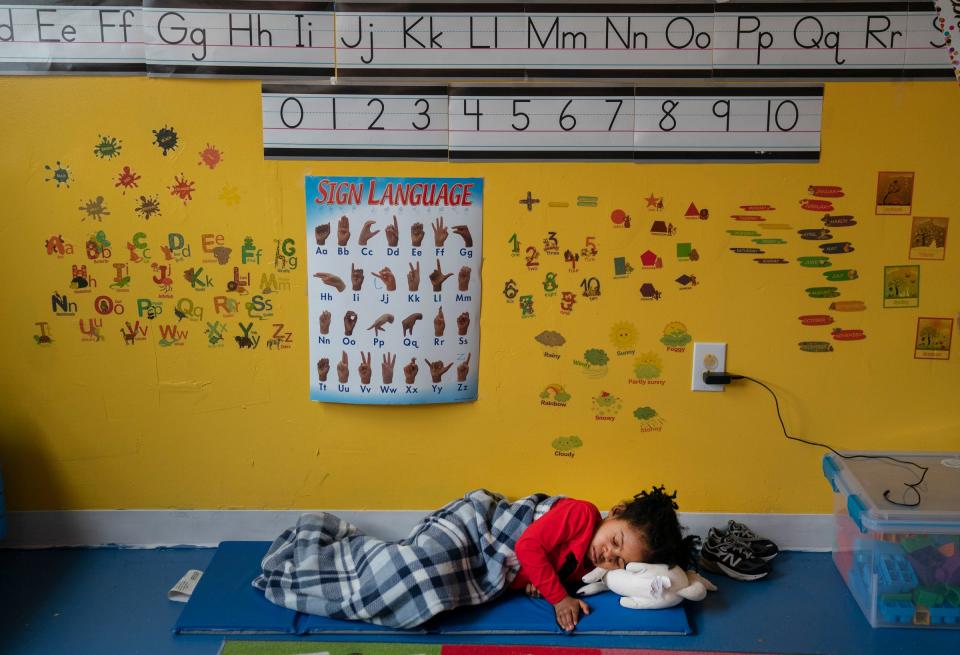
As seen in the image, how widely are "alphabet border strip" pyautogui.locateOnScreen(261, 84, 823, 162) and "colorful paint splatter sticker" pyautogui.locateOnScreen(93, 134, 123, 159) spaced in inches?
15.8

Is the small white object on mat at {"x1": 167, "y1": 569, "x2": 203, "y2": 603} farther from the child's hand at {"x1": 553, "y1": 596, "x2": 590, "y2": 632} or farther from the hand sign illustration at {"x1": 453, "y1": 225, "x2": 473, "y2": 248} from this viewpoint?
the hand sign illustration at {"x1": 453, "y1": 225, "x2": 473, "y2": 248}

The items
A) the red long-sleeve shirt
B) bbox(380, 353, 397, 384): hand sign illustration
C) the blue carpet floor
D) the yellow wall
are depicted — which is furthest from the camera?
bbox(380, 353, 397, 384): hand sign illustration

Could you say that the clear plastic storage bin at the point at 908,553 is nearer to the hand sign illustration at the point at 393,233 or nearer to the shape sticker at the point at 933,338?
the shape sticker at the point at 933,338

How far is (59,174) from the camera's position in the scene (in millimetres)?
2219

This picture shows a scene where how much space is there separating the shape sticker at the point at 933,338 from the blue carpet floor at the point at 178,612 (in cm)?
65

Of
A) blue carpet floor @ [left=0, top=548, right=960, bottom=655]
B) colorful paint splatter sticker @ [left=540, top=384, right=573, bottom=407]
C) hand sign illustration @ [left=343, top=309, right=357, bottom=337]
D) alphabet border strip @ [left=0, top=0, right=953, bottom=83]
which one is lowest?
blue carpet floor @ [left=0, top=548, right=960, bottom=655]

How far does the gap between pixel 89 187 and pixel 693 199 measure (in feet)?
5.38

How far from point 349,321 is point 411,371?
0.22 m

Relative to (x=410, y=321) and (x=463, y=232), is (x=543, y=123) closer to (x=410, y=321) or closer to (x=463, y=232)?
(x=463, y=232)

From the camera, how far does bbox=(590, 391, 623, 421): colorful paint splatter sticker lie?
7.64ft

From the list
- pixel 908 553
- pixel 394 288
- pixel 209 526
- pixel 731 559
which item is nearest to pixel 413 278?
pixel 394 288

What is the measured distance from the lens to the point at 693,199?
2.22m

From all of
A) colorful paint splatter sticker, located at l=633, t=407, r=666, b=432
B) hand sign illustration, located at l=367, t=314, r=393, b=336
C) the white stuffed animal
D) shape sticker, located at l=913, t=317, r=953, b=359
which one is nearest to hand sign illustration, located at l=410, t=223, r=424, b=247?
hand sign illustration, located at l=367, t=314, r=393, b=336

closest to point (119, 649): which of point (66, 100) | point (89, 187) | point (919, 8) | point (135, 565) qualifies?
→ point (135, 565)
